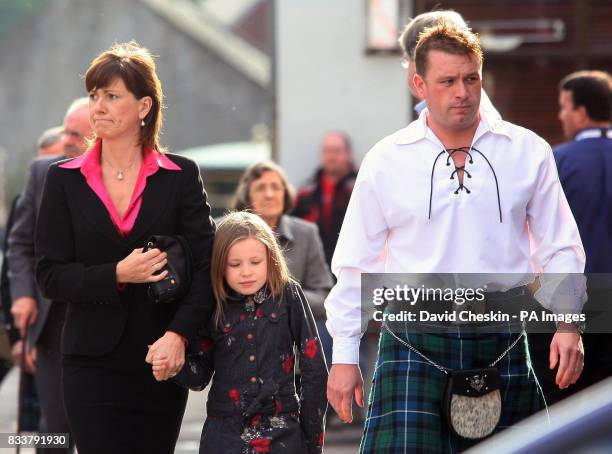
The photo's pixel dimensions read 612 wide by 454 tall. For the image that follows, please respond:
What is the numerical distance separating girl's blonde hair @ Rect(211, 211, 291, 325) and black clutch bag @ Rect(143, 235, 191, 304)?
0.44 ft

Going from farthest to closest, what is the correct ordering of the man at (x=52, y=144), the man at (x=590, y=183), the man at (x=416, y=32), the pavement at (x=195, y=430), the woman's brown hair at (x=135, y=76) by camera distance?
the pavement at (x=195, y=430), the man at (x=52, y=144), the man at (x=590, y=183), the man at (x=416, y=32), the woman's brown hair at (x=135, y=76)

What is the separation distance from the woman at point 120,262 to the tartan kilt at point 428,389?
734 millimetres

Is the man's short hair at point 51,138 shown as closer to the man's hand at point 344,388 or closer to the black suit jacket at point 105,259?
the black suit jacket at point 105,259

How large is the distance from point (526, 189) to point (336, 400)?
0.91 m

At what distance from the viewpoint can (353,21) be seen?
1028cm

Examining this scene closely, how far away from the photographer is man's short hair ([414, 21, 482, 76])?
180 inches

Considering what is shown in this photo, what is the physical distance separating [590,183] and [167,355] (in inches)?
103

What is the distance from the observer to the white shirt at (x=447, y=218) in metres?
4.44

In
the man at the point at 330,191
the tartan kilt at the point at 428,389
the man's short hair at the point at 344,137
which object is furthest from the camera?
the man's short hair at the point at 344,137

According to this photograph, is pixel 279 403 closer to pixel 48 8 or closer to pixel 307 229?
pixel 307 229

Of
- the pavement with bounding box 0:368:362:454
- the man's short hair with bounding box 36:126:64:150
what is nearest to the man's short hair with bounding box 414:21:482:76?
the man's short hair with bounding box 36:126:64:150

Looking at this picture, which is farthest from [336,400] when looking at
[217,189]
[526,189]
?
[217,189]

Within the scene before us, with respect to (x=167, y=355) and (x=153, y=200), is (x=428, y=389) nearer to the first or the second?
(x=167, y=355)

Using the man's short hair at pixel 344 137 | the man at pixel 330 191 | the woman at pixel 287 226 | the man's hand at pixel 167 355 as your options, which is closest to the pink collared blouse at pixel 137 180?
the man's hand at pixel 167 355
